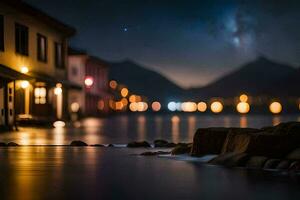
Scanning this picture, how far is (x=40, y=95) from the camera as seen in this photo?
40.9 metres

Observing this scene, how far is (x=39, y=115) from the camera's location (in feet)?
135

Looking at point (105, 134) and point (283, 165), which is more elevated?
point (105, 134)

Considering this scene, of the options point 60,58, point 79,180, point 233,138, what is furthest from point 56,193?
point 60,58

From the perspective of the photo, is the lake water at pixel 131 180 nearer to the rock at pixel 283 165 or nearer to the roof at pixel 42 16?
the rock at pixel 283 165

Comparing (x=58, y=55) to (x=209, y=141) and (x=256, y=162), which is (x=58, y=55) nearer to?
(x=209, y=141)

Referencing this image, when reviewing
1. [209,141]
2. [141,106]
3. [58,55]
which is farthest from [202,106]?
[209,141]

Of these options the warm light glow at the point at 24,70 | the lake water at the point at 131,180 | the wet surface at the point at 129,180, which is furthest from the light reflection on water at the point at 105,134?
the wet surface at the point at 129,180

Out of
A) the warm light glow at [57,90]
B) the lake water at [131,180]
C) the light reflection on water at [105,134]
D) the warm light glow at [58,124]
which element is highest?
the warm light glow at [57,90]

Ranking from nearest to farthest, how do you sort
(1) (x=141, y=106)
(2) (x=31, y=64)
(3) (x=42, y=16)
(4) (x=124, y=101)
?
(2) (x=31, y=64)
(3) (x=42, y=16)
(4) (x=124, y=101)
(1) (x=141, y=106)

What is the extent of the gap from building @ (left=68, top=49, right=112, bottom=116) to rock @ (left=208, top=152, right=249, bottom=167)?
45.8 meters

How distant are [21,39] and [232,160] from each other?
2510 cm

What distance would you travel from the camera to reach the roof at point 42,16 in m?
34.8

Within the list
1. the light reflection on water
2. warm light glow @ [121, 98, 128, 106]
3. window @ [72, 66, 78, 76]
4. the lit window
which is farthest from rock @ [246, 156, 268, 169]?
warm light glow @ [121, 98, 128, 106]

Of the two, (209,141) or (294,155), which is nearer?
(294,155)
